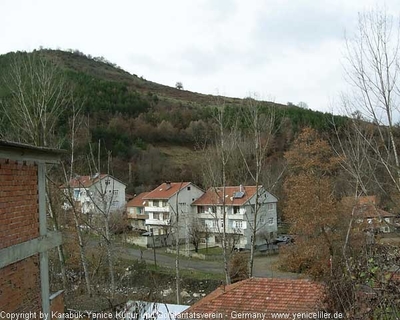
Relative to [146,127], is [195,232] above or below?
below

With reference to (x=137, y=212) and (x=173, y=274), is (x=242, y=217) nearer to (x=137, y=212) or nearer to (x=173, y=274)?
(x=173, y=274)

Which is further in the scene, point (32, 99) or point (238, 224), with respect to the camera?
point (238, 224)

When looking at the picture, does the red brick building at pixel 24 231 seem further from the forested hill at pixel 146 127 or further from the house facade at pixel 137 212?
the house facade at pixel 137 212

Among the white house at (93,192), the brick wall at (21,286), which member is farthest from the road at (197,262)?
the brick wall at (21,286)

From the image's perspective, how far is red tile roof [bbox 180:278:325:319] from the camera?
34.4ft

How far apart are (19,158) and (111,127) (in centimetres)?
5937

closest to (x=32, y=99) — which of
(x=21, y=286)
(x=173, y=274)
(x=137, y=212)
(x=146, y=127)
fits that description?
(x=21, y=286)

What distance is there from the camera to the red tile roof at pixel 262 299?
10479 mm

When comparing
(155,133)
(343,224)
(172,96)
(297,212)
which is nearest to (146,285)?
(297,212)

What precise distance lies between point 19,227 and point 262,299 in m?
7.12

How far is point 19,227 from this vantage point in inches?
227

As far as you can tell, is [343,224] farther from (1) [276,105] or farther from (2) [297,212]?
(1) [276,105]

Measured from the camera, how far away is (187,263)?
29984 mm

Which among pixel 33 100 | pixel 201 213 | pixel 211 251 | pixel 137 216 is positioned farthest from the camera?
pixel 137 216
